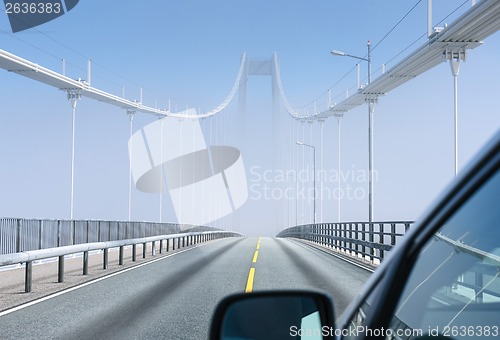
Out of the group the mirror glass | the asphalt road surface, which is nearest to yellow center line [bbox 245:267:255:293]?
the asphalt road surface

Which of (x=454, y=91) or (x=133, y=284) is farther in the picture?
(x=454, y=91)

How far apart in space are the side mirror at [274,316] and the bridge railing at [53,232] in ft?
42.1

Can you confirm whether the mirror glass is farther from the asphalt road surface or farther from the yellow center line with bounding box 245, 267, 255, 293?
the yellow center line with bounding box 245, 267, 255, 293

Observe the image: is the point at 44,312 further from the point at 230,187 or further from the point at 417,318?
the point at 230,187

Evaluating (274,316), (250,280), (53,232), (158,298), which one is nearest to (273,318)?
(274,316)

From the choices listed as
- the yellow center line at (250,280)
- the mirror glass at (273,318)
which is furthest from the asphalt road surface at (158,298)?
the mirror glass at (273,318)

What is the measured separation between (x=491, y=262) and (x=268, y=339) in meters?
1.31

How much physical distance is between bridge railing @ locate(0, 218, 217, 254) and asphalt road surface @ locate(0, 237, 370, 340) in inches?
80.0

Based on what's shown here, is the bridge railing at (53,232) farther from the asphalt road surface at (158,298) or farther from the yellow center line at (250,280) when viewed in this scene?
the yellow center line at (250,280)

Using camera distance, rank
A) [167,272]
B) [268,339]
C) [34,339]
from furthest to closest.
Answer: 1. [167,272]
2. [34,339]
3. [268,339]

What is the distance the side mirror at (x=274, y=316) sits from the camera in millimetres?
2303

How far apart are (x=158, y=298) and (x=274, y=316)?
8440 mm

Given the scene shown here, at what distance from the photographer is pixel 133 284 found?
514 inches

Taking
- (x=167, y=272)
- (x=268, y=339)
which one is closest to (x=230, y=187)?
(x=167, y=272)
